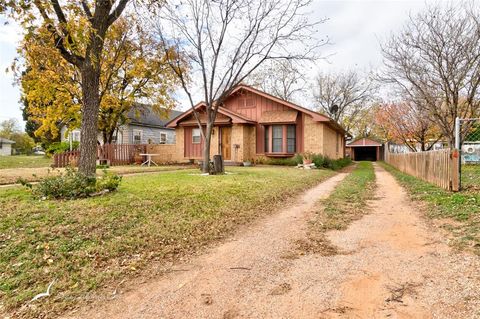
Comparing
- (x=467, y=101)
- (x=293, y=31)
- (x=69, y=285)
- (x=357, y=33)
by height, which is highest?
(x=357, y=33)

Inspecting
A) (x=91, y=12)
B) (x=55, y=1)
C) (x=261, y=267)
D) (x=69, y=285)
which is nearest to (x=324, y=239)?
(x=261, y=267)

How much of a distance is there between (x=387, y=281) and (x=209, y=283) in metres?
1.81

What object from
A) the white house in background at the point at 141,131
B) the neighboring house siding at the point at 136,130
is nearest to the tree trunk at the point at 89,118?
the white house in background at the point at 141,131

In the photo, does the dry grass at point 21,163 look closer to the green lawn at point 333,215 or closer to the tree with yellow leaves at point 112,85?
the tree with yellow leaves at point 112,85

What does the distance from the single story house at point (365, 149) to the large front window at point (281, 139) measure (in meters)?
28.3

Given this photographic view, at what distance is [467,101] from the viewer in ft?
47.5

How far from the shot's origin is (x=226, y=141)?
19422mm

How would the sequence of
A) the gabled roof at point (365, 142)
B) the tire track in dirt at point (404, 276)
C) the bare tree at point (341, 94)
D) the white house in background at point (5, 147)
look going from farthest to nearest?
the white house in background at point (5, 147)
the gabled roof at point (365, 142)
the bare tree at point (341, 94)
the tire track in dirt at point (404, 276)

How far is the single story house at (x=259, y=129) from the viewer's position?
18.2 metres

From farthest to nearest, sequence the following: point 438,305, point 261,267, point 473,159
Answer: point 473,159
point 261,267
point 438,305

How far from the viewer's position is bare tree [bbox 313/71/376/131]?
3819cm

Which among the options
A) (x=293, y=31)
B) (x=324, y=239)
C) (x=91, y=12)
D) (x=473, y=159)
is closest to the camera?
(x=324, y=239)

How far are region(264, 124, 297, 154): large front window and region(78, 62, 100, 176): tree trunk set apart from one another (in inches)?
522

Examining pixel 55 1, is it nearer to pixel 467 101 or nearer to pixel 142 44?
pixel 142 44
